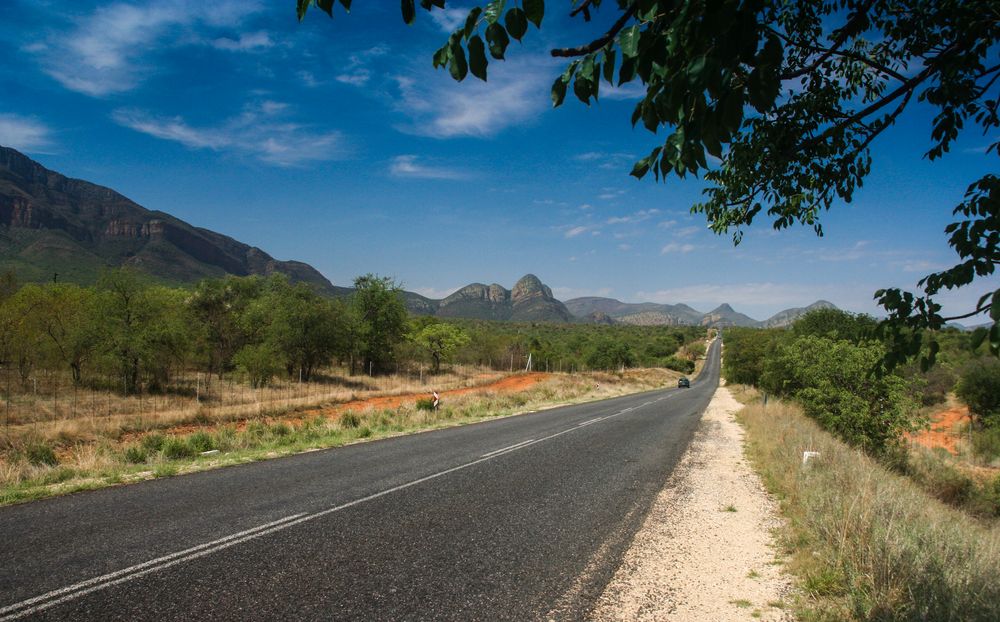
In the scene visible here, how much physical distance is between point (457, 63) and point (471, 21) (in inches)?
6.9

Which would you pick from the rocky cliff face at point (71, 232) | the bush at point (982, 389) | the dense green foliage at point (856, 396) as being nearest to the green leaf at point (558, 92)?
the dense green foliage at point (856, 396)

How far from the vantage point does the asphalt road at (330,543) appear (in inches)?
168

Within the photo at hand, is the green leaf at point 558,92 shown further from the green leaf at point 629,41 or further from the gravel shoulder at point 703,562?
the gravel shoulder at point 703,562

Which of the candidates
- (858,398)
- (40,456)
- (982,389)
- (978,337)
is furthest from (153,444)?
(982,389)

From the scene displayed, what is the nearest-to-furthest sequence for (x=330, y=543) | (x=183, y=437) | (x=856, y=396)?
(x=330, y=543)
(x=183, y=437)
(x=856, y=396)

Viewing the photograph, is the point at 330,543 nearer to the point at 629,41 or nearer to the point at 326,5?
the point at 326,5

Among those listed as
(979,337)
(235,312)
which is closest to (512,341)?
(235,312)

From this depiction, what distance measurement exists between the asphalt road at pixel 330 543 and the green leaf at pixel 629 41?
4216 millimetres

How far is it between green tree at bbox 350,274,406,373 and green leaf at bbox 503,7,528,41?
43.0 metres

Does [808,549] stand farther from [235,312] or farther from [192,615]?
[235,312]

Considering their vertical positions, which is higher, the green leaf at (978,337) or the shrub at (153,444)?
the green leaf at (978,337)

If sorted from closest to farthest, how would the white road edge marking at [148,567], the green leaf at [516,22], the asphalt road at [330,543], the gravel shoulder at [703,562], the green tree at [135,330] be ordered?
1. the green leaf at [516,22]
2. the white road edge marking at [148,567]
3. the asphalt road at [330,543]
4. the gravel shoulder at [703,562]
5. the green tree at [135,330]

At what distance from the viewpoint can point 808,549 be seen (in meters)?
5.69

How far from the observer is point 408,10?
1.82 metres
